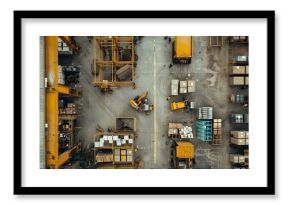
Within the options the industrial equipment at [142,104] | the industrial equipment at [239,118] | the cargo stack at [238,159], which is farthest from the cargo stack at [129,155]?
the industrial equipment at [239,118]

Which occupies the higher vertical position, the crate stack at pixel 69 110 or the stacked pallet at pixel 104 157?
the crate stack at pixel 69 110

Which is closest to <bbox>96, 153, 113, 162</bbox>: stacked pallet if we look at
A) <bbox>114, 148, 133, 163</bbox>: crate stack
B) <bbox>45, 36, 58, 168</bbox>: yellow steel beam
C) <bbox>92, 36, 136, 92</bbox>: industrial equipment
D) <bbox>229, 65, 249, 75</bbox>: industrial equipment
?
<bbox>114, 148, 133, 163</bbox>: crate stack

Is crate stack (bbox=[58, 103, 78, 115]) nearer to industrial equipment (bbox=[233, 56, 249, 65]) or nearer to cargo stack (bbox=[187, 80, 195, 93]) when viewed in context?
cargo stack (bbox=[187, 80, 195, 93])

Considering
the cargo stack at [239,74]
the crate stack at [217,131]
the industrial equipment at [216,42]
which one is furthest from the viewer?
the industrial equipment at [216,42]
